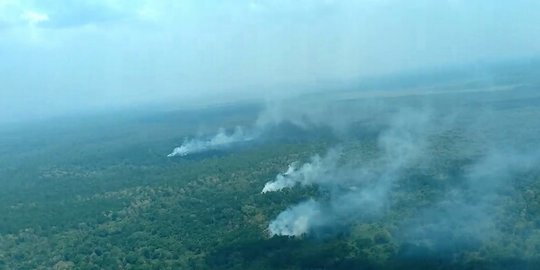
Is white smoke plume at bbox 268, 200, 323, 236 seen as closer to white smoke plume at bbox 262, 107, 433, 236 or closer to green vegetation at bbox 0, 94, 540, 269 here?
white smoke plume at bbox 262, 107, 433, 236

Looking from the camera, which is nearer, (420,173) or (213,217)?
(213,217)

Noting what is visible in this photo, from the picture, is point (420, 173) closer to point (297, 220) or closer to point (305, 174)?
point (305, 174)

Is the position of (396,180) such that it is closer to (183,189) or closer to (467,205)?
(467,205)

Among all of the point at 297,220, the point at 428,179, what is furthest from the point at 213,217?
the point at 428,179

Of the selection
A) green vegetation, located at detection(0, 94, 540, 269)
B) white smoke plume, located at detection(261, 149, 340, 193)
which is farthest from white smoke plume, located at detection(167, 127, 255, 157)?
white smoke plume, located at detection(261, 149, 340, 193)

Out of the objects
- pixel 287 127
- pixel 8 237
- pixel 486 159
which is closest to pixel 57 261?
pixel 8 237

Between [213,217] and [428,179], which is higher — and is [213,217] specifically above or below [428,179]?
below
